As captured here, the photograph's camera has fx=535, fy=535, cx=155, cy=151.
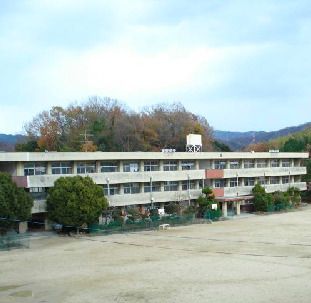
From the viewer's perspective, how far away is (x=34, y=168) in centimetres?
4812

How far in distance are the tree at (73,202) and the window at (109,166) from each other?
5.95m

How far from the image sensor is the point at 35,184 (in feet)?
154

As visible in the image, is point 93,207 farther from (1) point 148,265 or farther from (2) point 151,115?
(2) point 151,115

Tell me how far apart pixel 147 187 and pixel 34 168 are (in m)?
13.9

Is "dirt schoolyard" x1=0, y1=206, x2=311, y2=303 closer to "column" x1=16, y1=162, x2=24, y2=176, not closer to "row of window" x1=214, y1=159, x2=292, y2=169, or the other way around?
"column" x1=16, y1=162, x2=24, y2=176

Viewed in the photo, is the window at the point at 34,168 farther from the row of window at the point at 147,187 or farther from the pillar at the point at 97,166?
the row of window at the point at 147,187

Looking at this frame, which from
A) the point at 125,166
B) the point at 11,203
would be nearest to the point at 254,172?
the point at 125,166

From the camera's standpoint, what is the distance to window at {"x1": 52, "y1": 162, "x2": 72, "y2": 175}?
163ft

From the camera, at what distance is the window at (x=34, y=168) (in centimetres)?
4756

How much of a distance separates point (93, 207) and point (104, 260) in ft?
42.3

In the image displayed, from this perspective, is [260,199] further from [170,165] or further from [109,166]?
[109,166]

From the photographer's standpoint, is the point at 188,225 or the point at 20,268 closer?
the point at 20,268

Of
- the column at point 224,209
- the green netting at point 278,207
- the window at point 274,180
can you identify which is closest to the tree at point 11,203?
the column at point 224,209

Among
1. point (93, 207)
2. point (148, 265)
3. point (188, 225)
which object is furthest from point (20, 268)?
point (188, 225)
